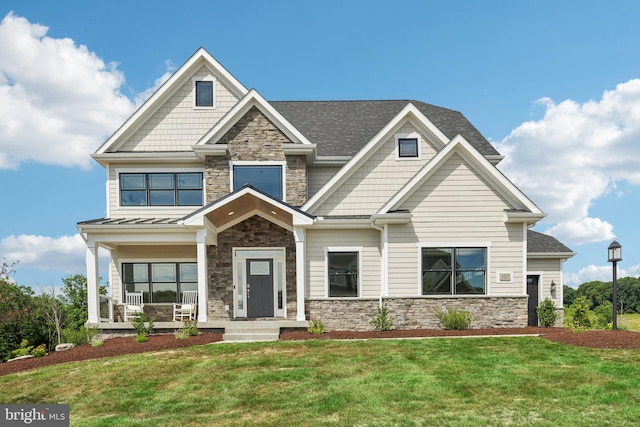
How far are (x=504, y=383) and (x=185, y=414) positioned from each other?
566 centimetres

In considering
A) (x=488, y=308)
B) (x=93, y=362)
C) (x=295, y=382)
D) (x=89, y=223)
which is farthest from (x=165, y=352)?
(x=488, y=308)

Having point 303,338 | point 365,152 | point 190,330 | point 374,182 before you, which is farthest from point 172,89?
point 303,338

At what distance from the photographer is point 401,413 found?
7.09 m

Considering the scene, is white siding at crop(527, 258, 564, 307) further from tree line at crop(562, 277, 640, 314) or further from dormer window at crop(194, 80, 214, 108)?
tree line at crop(562, 277, 640, 314)

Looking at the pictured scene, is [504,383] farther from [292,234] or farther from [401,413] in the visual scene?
[292,234]

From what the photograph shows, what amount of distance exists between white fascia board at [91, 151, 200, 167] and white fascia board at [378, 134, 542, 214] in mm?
7822

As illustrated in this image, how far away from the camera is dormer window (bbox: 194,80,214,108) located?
18.5m

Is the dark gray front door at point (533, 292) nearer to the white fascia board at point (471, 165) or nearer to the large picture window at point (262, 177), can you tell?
the white fascia board at point (471, 165)

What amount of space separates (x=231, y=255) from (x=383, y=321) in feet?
19.9

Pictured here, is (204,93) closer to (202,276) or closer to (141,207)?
(141,207)

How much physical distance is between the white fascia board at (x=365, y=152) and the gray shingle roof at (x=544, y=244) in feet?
19.6

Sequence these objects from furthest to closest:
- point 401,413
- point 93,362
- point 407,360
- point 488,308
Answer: point 488,308
point 93,362
point 407,360
point 401,413

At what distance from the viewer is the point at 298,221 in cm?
1514

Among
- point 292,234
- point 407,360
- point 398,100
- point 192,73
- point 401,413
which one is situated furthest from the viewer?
point 398,100
